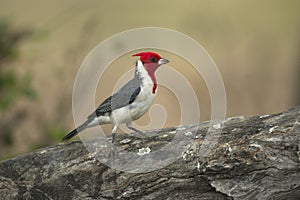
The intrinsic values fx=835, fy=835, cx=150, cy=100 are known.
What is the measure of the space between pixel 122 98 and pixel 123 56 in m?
5.35

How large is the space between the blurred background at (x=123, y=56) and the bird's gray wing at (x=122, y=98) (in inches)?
82.3

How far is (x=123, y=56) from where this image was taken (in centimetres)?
1268

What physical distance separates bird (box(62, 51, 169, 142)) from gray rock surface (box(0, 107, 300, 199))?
23 cm

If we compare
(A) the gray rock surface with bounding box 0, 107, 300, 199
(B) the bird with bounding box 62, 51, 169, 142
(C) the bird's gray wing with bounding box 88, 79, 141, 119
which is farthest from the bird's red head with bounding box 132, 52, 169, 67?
(A) the gray rock surface with bounding box 0, 107, 300, 199

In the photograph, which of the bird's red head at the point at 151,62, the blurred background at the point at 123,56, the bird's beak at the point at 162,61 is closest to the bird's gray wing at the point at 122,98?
the bird's red head at the point at 151,62

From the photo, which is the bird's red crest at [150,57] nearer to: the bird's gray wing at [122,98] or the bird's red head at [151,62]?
the bird's red head at [151,62]

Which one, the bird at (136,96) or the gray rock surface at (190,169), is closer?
the gray rock surface at (190,169)

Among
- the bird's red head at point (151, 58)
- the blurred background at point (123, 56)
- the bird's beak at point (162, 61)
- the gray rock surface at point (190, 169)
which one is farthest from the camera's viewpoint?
the blurred background at point (123, 56)

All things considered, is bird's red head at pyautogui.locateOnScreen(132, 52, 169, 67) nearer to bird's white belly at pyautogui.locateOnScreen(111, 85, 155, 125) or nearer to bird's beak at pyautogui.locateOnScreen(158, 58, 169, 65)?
bird's beak at pyautogui.locateOnScreen(158, 58, 169, 65)

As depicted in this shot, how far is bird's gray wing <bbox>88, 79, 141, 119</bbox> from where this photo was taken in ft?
24.0

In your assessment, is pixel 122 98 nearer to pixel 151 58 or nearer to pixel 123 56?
pixel 151 58

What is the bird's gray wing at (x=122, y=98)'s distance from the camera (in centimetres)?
731

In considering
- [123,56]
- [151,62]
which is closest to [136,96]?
[151,62]

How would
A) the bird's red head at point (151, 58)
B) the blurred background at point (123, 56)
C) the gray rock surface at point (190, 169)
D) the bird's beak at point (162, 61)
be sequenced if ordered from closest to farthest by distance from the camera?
the gray rock surface at point (190, 169) → the bird's beak at point (162, 61) → the bird's red head at point (151, 58) → the blurred background at point (123, 56)
